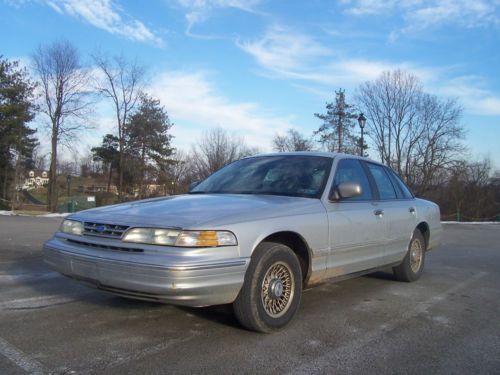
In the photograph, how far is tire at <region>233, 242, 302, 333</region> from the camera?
12.2ft

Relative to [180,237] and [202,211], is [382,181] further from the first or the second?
[180,237]

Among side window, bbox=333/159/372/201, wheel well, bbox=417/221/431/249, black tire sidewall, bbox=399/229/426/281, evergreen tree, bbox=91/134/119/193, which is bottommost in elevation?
black tire sidewall, bbox=399/229/426/281

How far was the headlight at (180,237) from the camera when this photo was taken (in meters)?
3.47

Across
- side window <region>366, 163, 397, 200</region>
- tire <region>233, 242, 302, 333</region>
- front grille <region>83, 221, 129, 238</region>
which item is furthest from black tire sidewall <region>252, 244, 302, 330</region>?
side window <region>366, 163, 397, 200</region>

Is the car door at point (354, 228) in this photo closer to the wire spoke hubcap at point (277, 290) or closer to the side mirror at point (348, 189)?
the side mirror at point (348, 189)

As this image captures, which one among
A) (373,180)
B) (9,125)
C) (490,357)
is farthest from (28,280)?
(9,125)

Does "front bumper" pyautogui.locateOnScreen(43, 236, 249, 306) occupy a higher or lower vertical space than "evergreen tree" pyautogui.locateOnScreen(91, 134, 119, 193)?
lower

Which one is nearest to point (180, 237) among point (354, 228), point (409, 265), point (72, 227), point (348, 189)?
point (72, 227)

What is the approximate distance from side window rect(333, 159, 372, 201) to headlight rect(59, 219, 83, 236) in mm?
2506

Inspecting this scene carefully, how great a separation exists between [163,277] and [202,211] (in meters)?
0.69

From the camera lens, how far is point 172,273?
3.32 metres

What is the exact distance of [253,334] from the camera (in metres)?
3.87

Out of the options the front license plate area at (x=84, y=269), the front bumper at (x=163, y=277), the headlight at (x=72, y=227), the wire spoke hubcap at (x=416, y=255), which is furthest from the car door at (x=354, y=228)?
the headlight at (x=72, y=227)

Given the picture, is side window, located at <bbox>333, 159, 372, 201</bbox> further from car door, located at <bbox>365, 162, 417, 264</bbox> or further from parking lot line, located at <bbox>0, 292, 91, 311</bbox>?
parking lot line, located at <bbox>0, 292, 91, 311</bbox>
